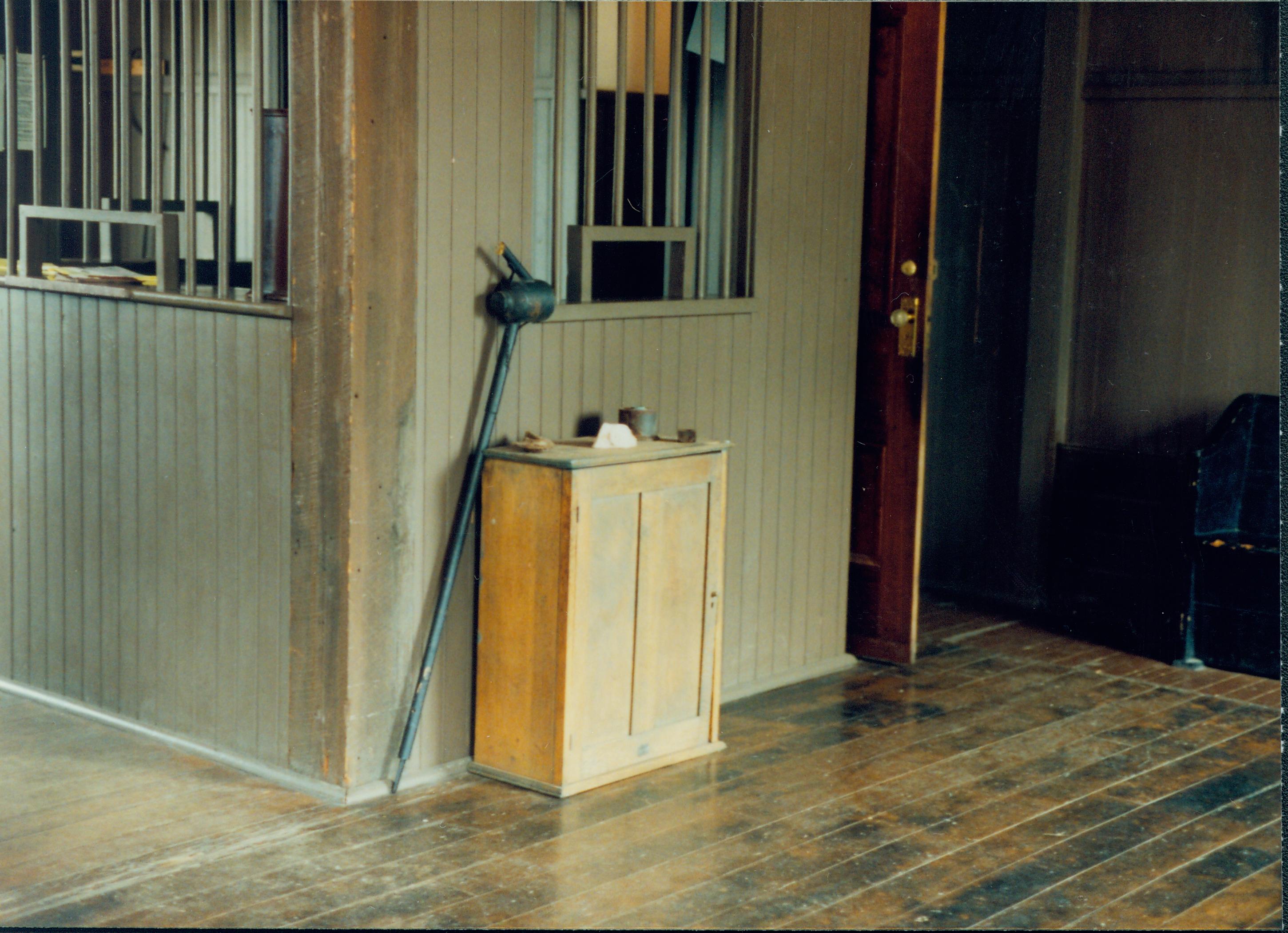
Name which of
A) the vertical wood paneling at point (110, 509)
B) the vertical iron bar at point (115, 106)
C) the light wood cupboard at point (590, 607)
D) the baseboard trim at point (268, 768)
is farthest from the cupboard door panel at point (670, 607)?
the vertical iron bar at point (115, 106)

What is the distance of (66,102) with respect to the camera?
4.28 meters

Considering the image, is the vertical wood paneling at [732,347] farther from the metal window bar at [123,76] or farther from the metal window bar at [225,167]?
the metal window bar at [123,76]

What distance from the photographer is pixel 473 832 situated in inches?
136

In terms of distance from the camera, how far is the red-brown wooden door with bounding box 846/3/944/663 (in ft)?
16.0

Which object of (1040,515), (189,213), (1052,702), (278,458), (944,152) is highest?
(944,152)

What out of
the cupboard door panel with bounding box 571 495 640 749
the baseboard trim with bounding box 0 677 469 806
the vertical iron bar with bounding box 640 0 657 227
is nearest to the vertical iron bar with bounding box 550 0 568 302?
the vertical iron bar with bounding box 640 0 657 227

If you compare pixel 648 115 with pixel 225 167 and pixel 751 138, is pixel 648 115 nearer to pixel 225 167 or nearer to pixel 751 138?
pixel 751 138

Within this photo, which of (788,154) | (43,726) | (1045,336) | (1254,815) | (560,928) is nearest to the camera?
(560,928)

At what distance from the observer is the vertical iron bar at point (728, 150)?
4.49 meters

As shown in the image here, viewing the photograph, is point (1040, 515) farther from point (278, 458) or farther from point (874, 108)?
point (278, 458)

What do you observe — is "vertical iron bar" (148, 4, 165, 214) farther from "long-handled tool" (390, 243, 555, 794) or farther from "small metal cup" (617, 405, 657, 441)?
"small metal cup" (617, 405, 657, 441)

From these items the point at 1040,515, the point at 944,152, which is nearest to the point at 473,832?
the point at 1040,515

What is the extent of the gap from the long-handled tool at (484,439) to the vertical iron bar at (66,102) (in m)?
1.36

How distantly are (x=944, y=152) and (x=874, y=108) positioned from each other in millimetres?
1112
